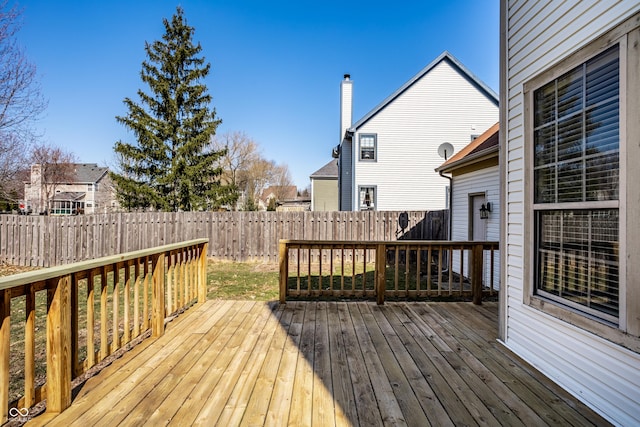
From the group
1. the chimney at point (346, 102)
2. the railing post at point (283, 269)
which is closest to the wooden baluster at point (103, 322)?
the railing post at point (283, 269)

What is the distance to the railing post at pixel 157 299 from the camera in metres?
3.01

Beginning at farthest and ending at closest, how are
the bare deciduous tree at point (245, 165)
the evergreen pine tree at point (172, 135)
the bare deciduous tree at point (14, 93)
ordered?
1. the bare deciduous tree at point (245, 165)
2. the evergreen pine tree at point (172, 135)
3. the bare deciduous tree at point (14, 93)

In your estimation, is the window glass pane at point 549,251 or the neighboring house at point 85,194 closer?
the window glass pane at point 549,251

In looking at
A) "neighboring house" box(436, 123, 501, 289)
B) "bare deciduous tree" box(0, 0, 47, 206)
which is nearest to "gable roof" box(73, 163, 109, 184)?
"bare deciduous tree" box(0, 0, 47, 206)

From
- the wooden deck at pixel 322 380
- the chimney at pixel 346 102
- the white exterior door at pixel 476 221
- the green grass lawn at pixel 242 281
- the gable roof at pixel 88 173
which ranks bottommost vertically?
the green grass lawn at pixel 242 281

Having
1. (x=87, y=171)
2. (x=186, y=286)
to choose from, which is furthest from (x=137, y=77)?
(x=87, y=171)

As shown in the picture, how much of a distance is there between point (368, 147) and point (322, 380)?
33.3 ft

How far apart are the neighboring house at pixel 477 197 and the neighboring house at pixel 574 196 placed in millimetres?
2691

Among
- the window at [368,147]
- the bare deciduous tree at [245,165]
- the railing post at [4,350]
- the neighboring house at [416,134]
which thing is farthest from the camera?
→ the bare deciduous tree at [245,165]

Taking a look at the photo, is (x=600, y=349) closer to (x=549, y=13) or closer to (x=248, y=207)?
(x=549, y=13)

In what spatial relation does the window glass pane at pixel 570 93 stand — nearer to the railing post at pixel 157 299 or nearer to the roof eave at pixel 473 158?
the roof eave at pixel 473 158

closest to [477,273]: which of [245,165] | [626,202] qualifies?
[626,202]

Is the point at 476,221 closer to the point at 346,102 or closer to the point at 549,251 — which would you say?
the point at 549,251

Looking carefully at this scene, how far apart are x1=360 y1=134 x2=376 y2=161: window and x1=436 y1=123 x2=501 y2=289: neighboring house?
4.17 metres
